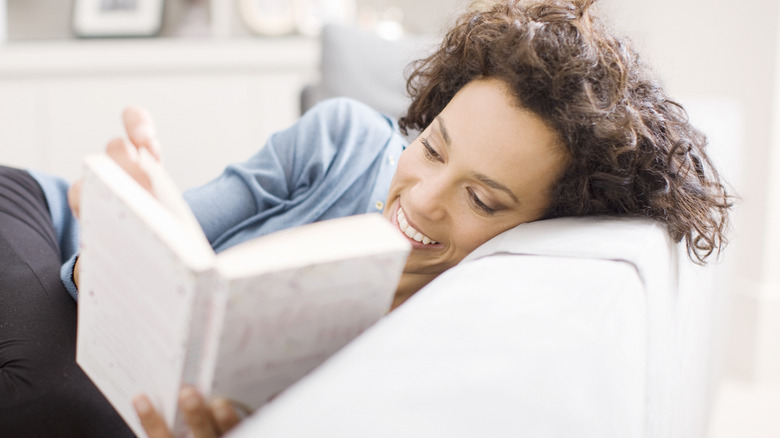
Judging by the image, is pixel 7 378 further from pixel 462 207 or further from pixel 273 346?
pixel 462 207

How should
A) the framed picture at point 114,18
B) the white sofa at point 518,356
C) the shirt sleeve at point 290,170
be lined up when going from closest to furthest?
the white sofa at point 518,356 → the shirt sleeve at point 290,170 → the framed picture at point 114,18

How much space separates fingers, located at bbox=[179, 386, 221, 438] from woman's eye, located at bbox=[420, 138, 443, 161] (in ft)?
1.71

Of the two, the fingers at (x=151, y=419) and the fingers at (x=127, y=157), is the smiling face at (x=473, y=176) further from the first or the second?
the fingers at (x=151, y=419)

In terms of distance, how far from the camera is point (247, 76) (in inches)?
115

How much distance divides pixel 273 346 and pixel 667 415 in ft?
1.43

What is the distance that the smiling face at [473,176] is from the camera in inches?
33.6

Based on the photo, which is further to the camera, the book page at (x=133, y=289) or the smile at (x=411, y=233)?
the smile at (x=411, y=233)

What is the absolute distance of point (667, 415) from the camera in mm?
714

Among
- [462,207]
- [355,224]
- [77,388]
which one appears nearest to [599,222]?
[462,207]

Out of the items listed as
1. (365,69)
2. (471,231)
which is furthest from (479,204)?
(365,69)

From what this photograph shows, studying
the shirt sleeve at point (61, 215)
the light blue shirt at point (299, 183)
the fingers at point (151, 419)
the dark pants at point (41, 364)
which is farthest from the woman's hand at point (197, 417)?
the shirt sleeve at point (61, 215)

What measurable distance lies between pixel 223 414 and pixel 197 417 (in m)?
0.02

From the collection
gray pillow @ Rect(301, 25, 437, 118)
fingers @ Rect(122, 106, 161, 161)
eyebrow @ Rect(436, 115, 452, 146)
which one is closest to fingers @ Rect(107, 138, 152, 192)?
fingers @ Rect(122, 106, 161, 161)

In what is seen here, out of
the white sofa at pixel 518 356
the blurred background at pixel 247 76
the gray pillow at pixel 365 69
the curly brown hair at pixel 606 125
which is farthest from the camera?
the blurred background at pixel 247 76
